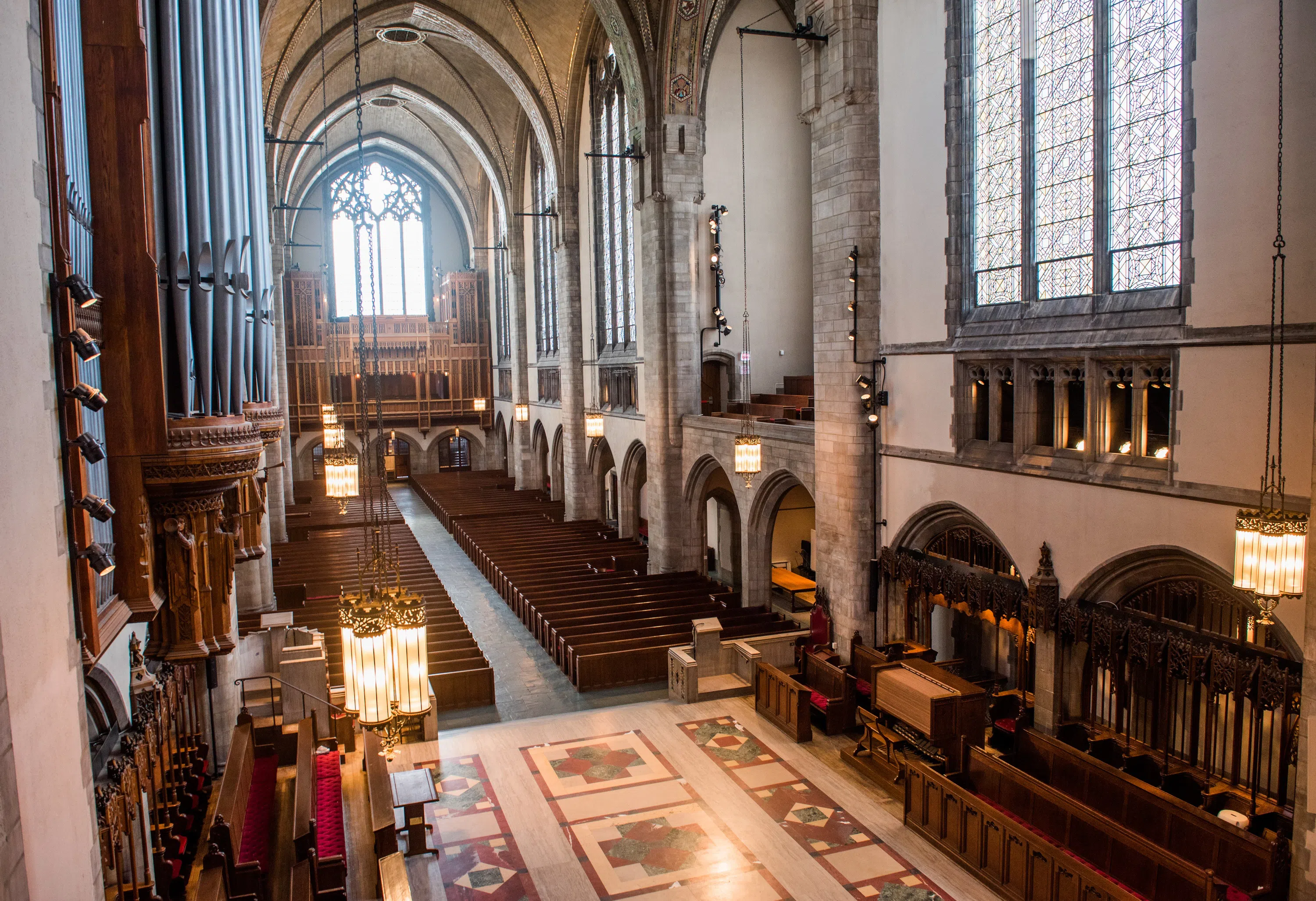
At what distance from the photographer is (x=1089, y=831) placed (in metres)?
7.82

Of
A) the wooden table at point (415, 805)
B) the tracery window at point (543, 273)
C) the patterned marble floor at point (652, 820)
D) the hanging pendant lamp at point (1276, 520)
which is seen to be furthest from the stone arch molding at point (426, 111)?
the hanging pendant lamp at point (1276, 520)

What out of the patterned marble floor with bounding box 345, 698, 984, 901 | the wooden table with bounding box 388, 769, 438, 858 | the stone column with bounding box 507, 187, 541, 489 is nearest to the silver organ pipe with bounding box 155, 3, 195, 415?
the patterned marble floor with bounding box 345, 698, 984, 901

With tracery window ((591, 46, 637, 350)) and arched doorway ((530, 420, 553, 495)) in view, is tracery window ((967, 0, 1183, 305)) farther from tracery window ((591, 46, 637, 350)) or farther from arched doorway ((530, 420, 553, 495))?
arched doorway ((530, 420, 553, 495))

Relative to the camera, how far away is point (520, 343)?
32.7m

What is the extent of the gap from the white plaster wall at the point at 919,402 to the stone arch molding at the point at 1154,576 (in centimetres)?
259

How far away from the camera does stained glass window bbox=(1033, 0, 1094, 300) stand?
988 centimetres

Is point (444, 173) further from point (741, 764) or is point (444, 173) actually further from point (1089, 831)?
point (1089, 831)

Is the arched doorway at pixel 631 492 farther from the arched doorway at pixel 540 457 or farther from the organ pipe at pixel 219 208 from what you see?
the organ pipe at pixel 219 208

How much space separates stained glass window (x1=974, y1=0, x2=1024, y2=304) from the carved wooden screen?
150 inches

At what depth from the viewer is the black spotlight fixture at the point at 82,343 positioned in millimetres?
3125

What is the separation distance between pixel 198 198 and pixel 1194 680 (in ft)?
29.0

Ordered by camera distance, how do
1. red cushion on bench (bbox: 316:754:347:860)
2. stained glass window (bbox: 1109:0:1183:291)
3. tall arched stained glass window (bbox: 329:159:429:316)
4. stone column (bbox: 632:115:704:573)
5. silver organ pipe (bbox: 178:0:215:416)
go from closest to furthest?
silver organ pipe (bbox: 178:0:215:416) < red cushion on bench (bbox: 316:754:347:860) < stained glass window (bbox: 1109:0:1183:291) < stone column (bbox: 632:115:704:573) < tall arched stained glass window (bbox: 329:159:429:316)

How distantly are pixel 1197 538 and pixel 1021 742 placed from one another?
2.70 m

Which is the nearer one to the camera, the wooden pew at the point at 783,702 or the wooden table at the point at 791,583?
the wooden pew at the point at 783,702
